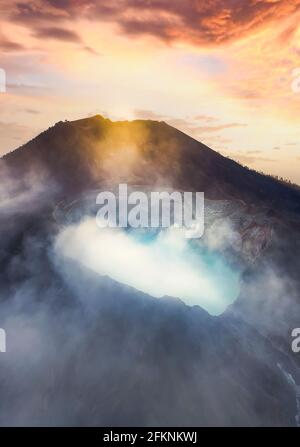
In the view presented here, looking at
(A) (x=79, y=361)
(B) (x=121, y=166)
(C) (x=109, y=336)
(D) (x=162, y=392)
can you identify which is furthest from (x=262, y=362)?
(B) (x=121, y=166)

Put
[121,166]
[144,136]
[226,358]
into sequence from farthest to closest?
[144,136] → [121,166] → [226,358]

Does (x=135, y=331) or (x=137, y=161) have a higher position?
(x=137, y=161)

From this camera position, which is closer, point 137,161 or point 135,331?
point 135,331

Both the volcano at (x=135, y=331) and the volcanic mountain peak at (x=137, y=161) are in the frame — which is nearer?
the volcano at (x=135, y=331)

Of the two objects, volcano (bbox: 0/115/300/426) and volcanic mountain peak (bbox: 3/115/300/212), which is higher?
volcanic mountain peak (bbox: 3/115/300/212)

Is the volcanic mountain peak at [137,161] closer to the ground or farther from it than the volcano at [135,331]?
farther from it

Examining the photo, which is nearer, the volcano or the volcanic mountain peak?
the volcano

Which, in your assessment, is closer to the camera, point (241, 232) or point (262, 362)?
point (262, 362)
